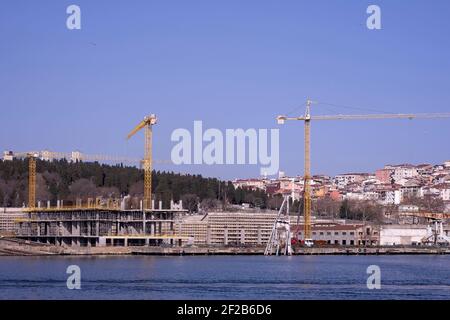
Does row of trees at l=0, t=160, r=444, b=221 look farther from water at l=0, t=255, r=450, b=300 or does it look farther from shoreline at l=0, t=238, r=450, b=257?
water at l=0, t=255, r=450, b=300

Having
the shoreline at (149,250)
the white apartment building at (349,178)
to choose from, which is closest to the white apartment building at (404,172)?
the white apartment building at (349,178)

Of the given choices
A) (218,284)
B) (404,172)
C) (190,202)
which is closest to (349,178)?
(404,172)

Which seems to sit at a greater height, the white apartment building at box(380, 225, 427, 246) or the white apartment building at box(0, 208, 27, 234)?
the white apartment building at box(0, 208, 27, 234)

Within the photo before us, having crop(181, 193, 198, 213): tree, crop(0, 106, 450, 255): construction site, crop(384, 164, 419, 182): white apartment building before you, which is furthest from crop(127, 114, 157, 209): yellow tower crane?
crop(384, 164, 419, 182): white apartment building

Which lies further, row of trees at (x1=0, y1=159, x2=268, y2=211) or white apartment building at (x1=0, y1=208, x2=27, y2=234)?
row of trees at (x1=0, y1=159, x2=268, y2=211)

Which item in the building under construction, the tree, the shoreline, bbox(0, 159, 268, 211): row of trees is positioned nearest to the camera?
the shoreline

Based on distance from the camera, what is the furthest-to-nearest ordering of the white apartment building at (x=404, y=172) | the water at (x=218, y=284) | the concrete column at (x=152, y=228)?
the white apartment building at (x=404, y=172) < the concrete column at (x=152, y=228) < the water at (x=218, y=284)

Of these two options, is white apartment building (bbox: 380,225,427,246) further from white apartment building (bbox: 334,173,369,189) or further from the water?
white apartment building (bbox: 334,173,369,189)

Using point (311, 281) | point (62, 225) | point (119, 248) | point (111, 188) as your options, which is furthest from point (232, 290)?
point (111, 188)

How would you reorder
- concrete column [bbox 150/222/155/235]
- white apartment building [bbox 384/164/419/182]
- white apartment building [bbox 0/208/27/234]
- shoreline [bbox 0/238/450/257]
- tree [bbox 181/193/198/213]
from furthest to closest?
1. white apartment building [bbox 384/164/419/182]
2. tree [bbox 181/193/198/213]
3. white apartment building [bbox 0/208/27/234]
4. concrete column [bbox 150/222/155/235]
5. shoreline [bbox 0/238/450/257]

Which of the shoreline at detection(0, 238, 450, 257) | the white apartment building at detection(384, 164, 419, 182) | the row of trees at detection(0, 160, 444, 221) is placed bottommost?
the shoreline at detection(0, 238, 450, 257)

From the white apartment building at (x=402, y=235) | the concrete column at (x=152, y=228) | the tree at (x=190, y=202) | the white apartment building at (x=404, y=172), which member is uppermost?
the white apartment building at (x=404, y=172)

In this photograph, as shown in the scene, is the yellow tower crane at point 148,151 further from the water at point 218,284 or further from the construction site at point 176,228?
the water at point 218,284

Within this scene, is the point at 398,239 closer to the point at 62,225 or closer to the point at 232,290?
the point at 62,225
